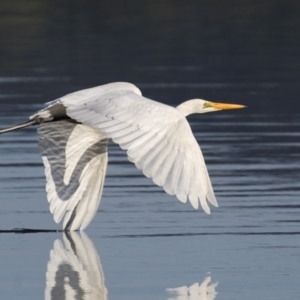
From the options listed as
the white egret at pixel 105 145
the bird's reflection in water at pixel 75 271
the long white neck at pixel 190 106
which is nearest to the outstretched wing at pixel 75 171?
the white egret at pixel 105 145

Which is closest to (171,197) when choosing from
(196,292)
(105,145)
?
(105,145)

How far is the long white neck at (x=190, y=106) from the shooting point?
1066 cm

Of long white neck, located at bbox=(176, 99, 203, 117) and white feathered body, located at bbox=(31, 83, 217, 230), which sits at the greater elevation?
long white neck, located at bbox=(176, 99, 203, 117)

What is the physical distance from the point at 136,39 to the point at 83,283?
743 inches

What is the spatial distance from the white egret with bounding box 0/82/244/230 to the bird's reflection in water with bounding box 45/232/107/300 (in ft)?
1.13

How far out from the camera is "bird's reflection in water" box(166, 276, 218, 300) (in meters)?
8.20

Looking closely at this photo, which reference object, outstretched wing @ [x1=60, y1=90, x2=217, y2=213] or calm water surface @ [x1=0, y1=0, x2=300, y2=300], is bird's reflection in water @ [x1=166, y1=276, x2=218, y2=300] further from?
outstretched wing @ [x1=60, y1=90, x2=217, y2=213]

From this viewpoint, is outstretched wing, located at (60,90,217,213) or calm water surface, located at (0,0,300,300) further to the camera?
calm water surface, located at (0,0,300,300)

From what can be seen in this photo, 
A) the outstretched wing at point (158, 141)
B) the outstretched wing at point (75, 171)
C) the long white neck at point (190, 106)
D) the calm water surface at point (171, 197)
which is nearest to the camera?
the outstretched wing at point (158, 141)

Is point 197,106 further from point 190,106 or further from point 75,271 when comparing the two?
point 75,271

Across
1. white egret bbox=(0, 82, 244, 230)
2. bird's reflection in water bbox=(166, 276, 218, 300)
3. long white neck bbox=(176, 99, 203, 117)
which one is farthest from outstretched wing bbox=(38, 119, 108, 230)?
bird's reflection in water bbox=(166, 276, 218, 300)

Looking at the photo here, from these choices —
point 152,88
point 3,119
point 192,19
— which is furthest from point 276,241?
point 192,19

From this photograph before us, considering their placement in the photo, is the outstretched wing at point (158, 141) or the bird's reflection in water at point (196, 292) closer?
the outstretched wing at point (158, 141)

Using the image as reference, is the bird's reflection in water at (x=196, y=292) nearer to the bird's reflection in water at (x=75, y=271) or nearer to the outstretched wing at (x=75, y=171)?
the bird's reflection in water at (x=75, y=271)
